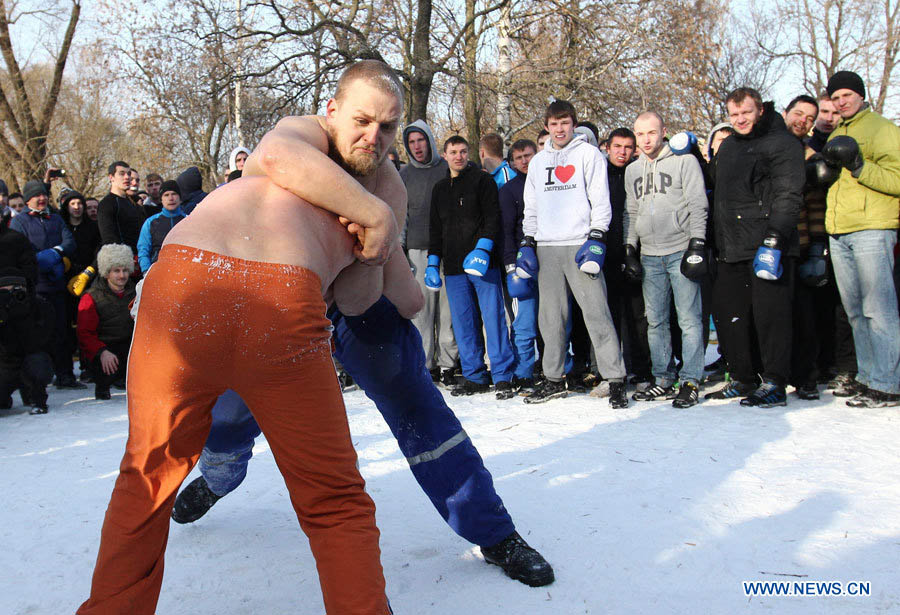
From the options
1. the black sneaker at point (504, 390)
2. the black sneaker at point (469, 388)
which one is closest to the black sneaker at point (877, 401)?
the black sneaker at point (504, 390)

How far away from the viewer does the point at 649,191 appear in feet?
17.8

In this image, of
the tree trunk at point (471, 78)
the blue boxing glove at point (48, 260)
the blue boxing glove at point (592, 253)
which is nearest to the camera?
the blue boxing glove at point (592, 253)

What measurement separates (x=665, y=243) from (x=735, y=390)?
121cm

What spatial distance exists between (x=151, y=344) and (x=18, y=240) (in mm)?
5158

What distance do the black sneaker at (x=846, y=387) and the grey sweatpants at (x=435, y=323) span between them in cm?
301

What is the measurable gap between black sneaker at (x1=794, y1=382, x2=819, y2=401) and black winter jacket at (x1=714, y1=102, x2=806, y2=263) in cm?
102

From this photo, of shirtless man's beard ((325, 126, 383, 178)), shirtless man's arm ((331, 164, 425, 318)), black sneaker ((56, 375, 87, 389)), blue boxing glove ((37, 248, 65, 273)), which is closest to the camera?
shirtless man's beard ((325, 126, 383, 178))

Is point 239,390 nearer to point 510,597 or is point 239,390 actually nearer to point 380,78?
point 380,78

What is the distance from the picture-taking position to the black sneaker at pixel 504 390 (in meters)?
5.68

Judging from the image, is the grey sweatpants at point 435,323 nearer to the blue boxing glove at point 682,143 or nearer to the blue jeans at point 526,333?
the blue jeans at point 526,333

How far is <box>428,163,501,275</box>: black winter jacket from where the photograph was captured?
592 centimetres

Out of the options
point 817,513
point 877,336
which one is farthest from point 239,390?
point 877,336

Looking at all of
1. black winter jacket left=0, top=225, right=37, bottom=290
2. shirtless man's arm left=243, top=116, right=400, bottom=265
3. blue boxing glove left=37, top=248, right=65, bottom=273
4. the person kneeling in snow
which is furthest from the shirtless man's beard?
blue boxing glove left=37, top=248, right=65, bottom=273

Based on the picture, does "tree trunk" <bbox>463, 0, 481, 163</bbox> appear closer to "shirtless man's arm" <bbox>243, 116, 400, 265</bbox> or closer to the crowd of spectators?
the crowd of spectators
